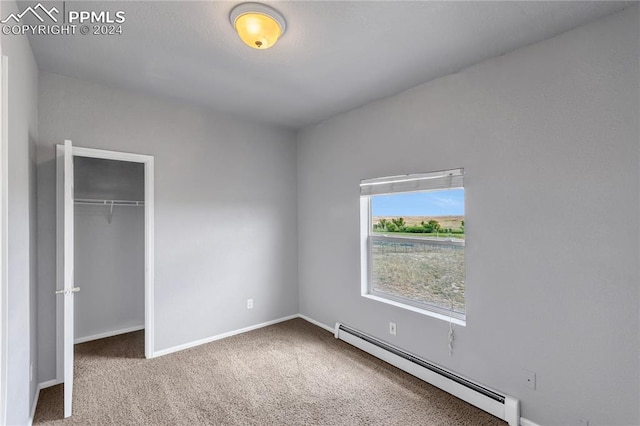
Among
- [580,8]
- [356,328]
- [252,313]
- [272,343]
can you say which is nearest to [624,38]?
[580,8]

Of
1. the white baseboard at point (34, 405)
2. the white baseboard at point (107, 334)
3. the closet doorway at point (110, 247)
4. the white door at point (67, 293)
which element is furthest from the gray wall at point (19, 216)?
the white baseboard at point (107, 334)

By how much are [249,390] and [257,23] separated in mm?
2637

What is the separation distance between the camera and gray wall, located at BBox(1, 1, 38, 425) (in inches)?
60.5

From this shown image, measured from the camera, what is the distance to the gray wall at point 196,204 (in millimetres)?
2528

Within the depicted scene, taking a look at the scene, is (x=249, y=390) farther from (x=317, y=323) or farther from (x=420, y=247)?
(x=420, y=247)

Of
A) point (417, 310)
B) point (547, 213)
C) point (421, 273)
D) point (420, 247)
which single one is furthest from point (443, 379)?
point (547, 213)

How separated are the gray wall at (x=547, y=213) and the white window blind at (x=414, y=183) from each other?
0.08m

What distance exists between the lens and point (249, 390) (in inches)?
97.3

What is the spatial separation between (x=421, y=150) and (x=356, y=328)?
78.3 inches

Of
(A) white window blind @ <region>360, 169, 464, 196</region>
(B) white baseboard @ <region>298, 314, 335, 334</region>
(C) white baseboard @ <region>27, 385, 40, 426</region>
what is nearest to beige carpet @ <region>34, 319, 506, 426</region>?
(C) white baseboard @ <region>27, 385, 40, 426</region>

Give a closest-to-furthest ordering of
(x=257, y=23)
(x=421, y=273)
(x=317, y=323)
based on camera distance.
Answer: (x=257, y=23) → (x=421, y=273) → (x=317, y=323)

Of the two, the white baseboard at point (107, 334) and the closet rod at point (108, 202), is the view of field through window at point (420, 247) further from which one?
the white baseboard at point (107, 334)

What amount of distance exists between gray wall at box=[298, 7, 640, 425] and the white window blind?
8cm

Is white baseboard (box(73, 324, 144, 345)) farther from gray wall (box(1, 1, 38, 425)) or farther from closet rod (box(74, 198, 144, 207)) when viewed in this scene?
closet rod (box(74, 198, 144, 207))
